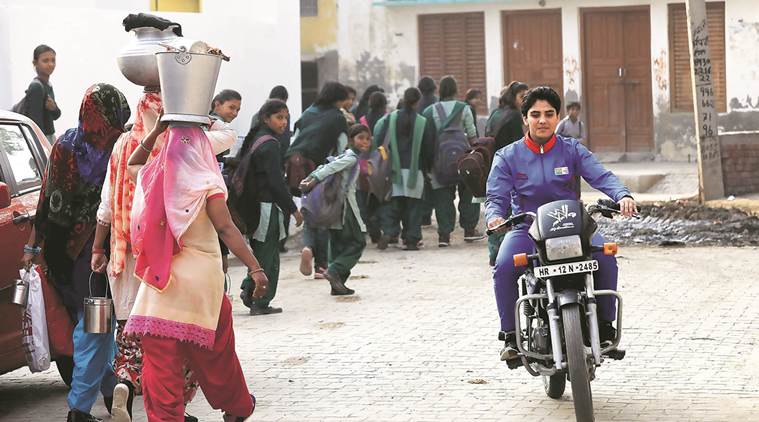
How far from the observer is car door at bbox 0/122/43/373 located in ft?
24.0

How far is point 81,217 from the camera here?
23.1 feet

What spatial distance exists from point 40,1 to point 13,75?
3602 mm

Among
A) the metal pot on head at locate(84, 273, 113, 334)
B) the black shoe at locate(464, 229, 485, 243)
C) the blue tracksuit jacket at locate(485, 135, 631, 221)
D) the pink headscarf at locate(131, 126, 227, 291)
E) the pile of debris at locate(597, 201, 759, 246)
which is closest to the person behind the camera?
the pink headscarf at locate(131, 126, 227, 291)

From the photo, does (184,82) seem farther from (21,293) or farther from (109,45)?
(109,45)

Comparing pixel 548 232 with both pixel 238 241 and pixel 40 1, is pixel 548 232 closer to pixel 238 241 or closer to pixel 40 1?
pixel 238 241

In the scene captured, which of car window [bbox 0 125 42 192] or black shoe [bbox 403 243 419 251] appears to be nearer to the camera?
car window [bbox 0 125 42 192]

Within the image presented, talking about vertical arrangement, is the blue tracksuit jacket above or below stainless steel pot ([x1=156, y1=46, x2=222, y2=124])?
below

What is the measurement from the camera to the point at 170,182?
5.82 meters

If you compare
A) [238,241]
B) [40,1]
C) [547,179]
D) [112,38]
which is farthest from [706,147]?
[238,241]

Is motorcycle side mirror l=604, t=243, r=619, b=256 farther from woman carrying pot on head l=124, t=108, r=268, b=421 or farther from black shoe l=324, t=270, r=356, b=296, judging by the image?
black shoe l=324, t=270, r=356, b=296

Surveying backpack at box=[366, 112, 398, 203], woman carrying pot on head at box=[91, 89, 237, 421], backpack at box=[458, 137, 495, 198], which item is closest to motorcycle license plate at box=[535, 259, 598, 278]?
woman carrying pot on head at box=[91, 89, 237, 421]

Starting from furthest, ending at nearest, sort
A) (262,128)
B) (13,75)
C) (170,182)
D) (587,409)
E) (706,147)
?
(706,147), (13,75), (262,128), (587,409), (170,182)

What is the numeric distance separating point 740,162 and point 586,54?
27.7 ft

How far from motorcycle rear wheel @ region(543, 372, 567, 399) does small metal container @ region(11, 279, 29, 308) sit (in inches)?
101
